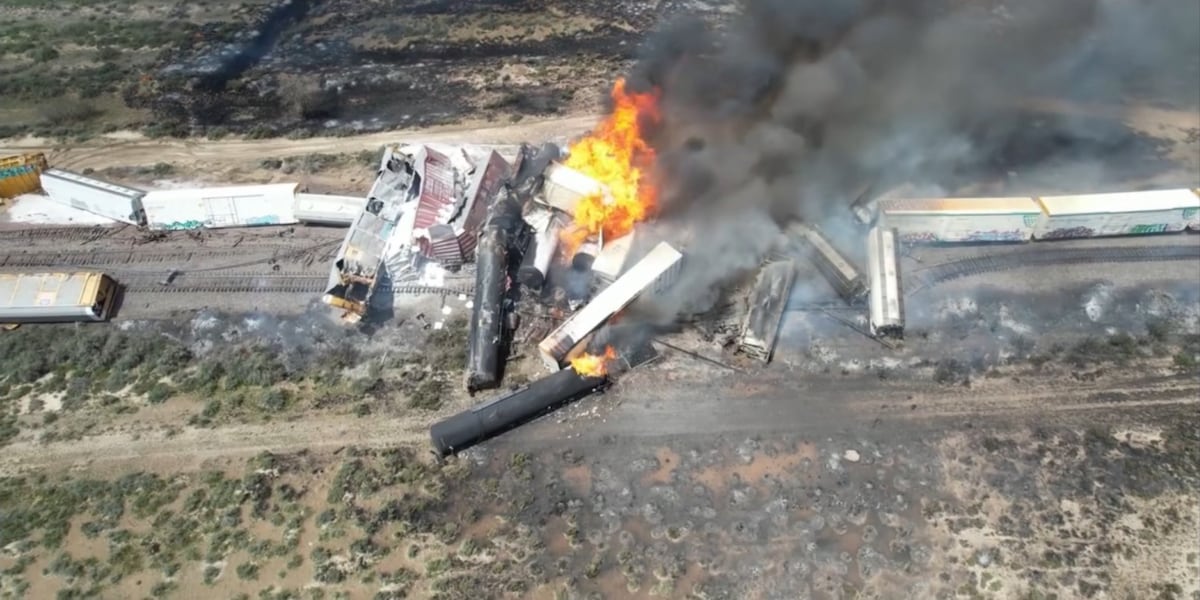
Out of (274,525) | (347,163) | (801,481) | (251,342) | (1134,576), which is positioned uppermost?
(347,163)

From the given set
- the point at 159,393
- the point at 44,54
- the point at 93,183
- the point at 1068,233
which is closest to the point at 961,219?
the point at 1068,233

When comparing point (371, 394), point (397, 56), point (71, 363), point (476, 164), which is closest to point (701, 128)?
point (476, 164)

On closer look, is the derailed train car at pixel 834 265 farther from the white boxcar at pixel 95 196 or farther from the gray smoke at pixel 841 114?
the white boxcar at pixel 95 196

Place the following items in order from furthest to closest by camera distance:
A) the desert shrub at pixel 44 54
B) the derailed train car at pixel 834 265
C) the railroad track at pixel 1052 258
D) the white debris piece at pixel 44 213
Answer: the desert shrub at pixel 44 54 → the white debris piece at pixel 44 213 → the railroad track at pixel 1052 258 → the derailed train car at pixel 834 265

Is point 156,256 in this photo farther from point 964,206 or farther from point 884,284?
point 964,206

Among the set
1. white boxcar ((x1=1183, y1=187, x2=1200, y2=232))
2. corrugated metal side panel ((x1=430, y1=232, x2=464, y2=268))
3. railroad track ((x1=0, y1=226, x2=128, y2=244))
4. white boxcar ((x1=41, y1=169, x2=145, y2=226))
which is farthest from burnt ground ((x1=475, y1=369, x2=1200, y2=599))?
railroad track ((x1=0, y1=226, x2=128, y2=244))

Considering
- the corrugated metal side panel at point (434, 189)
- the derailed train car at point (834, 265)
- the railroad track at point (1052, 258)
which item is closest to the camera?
the derailed train car at point (834, 265)

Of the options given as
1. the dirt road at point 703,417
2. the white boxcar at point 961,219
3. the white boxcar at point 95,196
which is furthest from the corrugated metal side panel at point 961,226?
the white boxcar at point 95,196

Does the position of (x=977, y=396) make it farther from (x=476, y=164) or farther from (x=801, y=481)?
(x=476, y=164)
